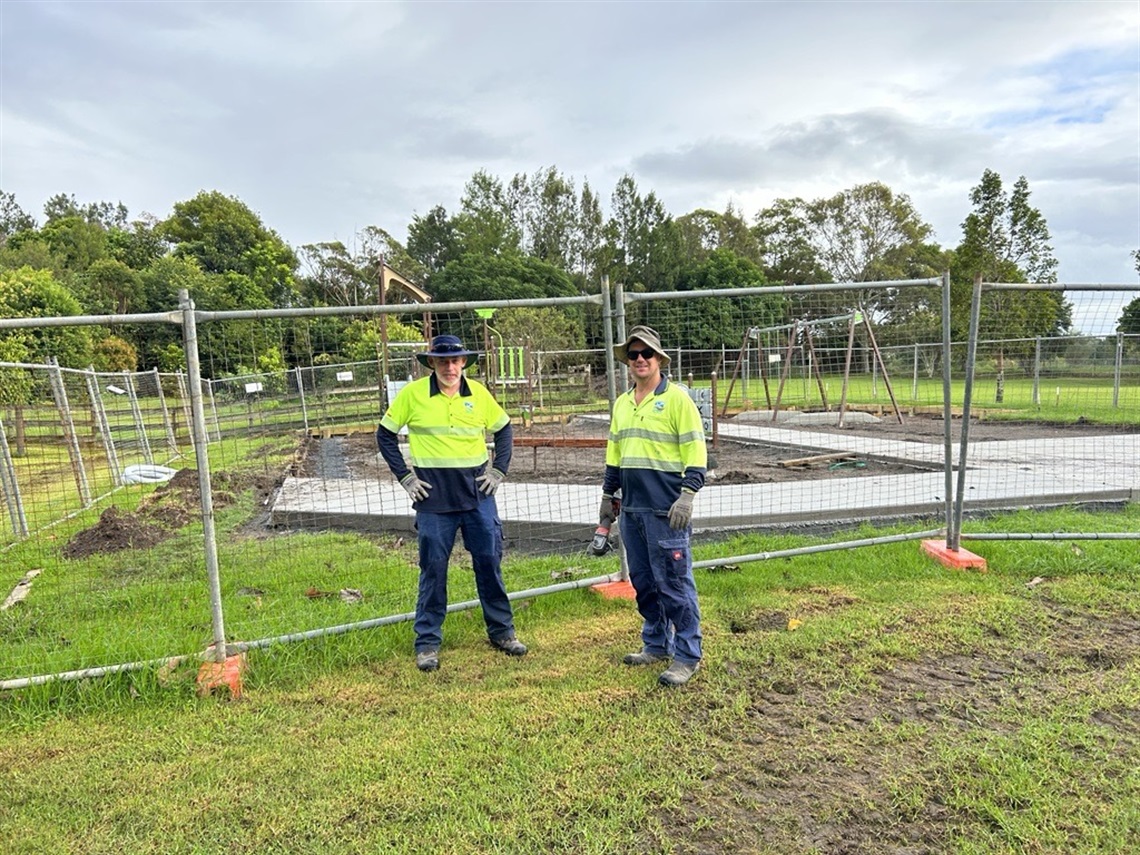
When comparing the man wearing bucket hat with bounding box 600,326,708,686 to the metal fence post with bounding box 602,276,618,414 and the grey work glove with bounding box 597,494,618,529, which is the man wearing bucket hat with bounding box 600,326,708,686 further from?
the metal fence post with bounding box 602,276,618,414

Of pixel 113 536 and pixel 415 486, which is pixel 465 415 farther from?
pixel 113 536

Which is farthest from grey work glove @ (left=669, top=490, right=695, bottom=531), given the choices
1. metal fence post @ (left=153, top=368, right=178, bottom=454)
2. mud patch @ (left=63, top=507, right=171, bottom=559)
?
metal fence post @ (left=153, top=368, right=178, bottom=454)

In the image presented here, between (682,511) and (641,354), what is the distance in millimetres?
882

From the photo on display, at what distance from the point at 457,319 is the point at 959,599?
3.91 m

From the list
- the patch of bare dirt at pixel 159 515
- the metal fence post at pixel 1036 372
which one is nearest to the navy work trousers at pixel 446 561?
the patch of bare dirt at pixel 159 515

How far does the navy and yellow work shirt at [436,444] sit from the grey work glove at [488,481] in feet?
0.11

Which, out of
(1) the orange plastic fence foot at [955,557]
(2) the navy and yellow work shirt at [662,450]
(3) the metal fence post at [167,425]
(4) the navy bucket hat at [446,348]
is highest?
(4) the navy bucket hat at [446,348]

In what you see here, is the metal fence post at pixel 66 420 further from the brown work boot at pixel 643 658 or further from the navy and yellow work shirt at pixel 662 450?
the brown work boot at pixel 643 658

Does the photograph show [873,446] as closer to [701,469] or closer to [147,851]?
[701,469]

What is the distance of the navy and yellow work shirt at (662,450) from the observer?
3506 millimetres

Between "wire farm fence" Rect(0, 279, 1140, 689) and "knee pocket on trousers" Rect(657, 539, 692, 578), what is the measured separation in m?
1.17

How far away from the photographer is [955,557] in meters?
5.06

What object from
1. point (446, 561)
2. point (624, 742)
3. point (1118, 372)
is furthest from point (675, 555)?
point (1118, 372)

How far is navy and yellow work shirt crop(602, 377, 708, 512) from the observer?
351 centimetres
